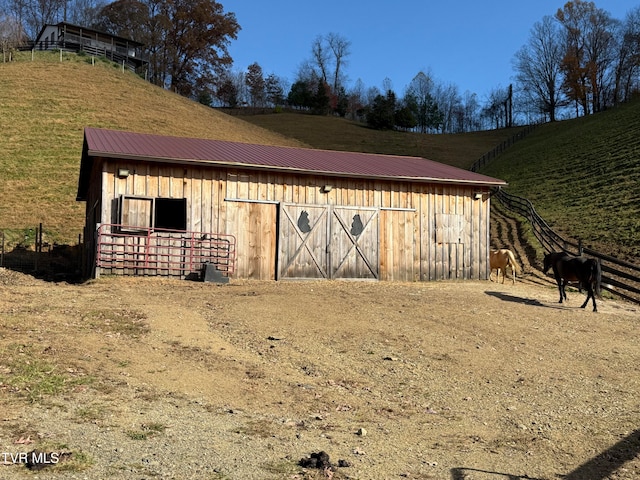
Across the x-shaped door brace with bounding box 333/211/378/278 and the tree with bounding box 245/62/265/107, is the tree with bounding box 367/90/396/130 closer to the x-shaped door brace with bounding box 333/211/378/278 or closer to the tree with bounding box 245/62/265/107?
the tree with bounding box 245/62/265/107

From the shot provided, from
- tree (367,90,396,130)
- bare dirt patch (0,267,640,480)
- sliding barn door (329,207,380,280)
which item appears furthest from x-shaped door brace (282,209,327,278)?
tree (367,90,396,130)

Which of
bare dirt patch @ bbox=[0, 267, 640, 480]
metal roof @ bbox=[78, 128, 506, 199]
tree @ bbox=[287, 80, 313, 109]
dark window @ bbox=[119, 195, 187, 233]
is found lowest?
bare dirt patch @ bbox=[0, 267, 640, 480]

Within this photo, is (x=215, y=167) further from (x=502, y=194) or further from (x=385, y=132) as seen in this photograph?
(x=385, y=132)

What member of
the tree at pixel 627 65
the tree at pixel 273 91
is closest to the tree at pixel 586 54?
the tree at pixel 627 65

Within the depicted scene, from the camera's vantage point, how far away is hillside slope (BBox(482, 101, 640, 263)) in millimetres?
25484

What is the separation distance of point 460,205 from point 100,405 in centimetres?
1553

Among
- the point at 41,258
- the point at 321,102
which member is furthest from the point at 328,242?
the point at 321,102

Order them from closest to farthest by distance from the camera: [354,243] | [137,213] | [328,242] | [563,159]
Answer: [137,213], [328,242], [354,243], [563,159]

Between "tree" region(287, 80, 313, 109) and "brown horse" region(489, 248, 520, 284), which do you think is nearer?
"brown horse" region(489, 248, 520, 284)

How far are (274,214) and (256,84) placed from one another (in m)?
82.2

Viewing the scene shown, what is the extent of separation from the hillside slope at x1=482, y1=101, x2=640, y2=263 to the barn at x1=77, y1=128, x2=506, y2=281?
7.69m

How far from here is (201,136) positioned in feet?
147

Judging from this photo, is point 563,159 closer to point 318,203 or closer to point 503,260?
point 503,260

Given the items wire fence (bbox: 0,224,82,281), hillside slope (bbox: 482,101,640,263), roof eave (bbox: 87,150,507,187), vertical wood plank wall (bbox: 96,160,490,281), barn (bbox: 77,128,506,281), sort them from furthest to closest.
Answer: hillside slope (bbox: 482,101,640,263) → wire fence (bbox: 0,224,82,281) → vertical wood plank wall (bbox: 96,160,490,281) → barn (bbox: 77,128,506,281) → roof eave (bbox: 87,150,507,187)
